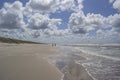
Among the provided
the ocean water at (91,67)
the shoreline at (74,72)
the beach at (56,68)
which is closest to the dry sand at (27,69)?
the beach at (56,68)

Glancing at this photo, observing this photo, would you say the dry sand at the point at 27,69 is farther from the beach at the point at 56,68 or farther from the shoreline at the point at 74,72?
the shoreline at the point at 74,72

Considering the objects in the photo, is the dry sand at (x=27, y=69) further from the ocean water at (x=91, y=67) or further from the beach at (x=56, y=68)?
the ocean water at (x=91, y=67)

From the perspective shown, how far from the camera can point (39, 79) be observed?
23.4ft

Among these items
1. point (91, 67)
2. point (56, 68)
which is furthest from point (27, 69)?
point (91, 67)

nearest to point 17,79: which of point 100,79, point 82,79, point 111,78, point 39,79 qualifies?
point 39,79

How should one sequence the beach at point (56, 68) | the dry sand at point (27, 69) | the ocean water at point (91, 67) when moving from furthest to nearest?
the ocean water at point (91, 67)
the beach at point (56, 68)
the dry sand at point (27, 69)

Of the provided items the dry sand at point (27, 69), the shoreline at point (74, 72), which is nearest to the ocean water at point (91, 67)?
the shoreline at point (74, 72)

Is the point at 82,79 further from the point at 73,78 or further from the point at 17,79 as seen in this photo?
the point at 17,79

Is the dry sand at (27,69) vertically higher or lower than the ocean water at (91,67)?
higher

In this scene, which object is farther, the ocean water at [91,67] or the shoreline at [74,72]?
the ocean water at [91,67]

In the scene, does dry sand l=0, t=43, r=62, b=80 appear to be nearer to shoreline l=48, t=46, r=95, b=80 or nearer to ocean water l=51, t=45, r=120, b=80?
shoreline l=48, t=46, r=95, b=80

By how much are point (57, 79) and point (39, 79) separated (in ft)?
2.64

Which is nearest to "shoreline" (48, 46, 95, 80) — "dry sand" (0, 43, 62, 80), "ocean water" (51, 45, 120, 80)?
"ocean water" (51, 45, 120, 80)

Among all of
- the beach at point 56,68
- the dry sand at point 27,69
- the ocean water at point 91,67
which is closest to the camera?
the dry sand at point 27,69
